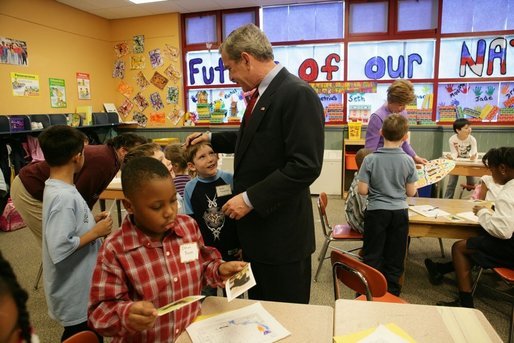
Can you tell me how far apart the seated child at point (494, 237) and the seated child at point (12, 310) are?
96.9 inches

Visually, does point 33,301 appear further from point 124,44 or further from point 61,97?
point 124,44

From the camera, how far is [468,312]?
1.21m

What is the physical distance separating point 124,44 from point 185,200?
6.00 meters

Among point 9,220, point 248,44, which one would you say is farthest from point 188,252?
point 9,220

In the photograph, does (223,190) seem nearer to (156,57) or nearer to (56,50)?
(56,50)

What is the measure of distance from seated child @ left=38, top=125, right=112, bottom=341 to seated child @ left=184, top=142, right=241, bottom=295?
0.45 m

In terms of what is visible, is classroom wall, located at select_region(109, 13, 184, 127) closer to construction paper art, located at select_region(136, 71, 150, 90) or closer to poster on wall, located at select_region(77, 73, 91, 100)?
construction paper art, located at select_region(136, 71, 150, 90)

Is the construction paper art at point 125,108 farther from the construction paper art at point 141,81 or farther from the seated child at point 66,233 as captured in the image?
the seated child at point 66,233

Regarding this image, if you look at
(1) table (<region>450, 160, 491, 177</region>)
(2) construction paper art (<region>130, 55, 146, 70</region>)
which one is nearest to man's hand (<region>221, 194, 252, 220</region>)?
(1) table (<region>450, 160, 491, 177</region>)

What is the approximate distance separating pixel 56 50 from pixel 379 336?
6.47 m

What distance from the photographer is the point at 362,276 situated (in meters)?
1.66

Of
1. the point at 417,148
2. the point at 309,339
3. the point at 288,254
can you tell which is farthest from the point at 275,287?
the point at 417,148

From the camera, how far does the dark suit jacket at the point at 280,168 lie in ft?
4.60

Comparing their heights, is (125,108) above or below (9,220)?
above
